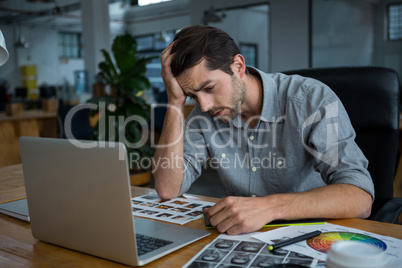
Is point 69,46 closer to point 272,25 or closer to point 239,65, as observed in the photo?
point 272,25

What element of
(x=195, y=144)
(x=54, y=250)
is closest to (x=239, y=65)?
(x=195, y=144)

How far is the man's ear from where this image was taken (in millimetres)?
1335

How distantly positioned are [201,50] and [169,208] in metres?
0.51

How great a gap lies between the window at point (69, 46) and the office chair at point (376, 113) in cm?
1590

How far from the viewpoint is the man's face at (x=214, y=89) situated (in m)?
1.26

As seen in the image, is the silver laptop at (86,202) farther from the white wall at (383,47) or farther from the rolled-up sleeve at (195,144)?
the white wall at (383,47)

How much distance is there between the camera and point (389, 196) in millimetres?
1327

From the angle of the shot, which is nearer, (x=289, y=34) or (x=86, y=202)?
(x=86, y=202)

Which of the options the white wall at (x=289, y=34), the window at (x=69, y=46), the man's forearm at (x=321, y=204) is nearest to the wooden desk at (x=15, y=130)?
the white wall at (x=289, y=34)

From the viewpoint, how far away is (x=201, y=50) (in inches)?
49.0

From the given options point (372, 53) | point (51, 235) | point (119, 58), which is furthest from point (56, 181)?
point (372, 53)

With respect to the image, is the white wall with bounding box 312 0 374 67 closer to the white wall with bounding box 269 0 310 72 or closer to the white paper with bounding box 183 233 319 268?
the white wall with bounding box 269 0 310 72

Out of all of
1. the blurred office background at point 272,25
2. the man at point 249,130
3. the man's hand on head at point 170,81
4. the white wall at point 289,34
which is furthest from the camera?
the white wall at point 289,34

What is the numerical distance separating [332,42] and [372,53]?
0.58m
